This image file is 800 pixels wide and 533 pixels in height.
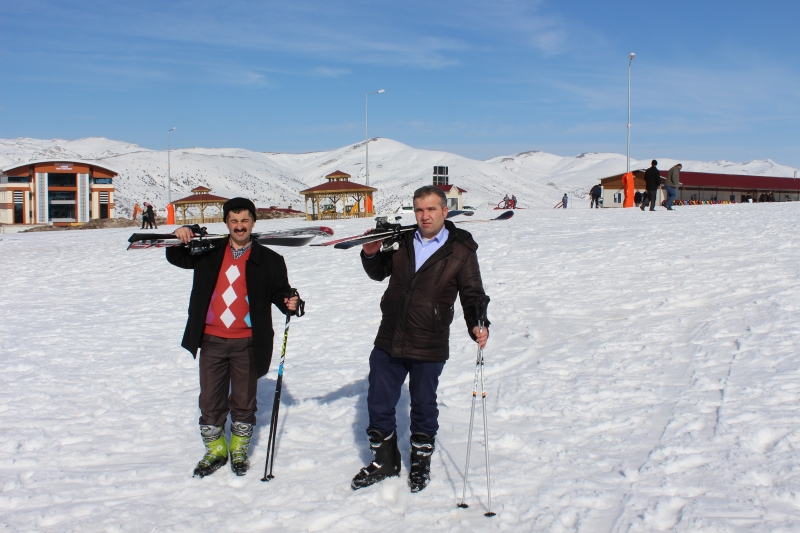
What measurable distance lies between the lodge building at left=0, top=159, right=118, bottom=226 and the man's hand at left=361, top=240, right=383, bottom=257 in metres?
52.8

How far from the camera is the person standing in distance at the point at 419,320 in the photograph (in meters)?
4.12

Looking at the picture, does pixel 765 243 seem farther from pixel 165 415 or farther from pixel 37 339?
pixel 37 339

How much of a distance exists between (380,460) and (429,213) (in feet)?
5.41

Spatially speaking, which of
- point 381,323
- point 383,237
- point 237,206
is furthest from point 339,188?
point 381,323

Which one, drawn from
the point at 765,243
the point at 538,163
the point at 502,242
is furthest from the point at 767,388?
the point at 538,163

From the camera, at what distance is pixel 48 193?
51.4 meters

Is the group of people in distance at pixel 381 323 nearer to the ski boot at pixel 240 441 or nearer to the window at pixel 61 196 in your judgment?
the ski boot at pixel 240 441

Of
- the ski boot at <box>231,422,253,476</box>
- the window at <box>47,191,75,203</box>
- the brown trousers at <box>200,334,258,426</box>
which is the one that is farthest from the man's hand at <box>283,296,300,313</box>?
the window at <box>47,191,75,203</box>

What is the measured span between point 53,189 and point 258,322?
54090mm

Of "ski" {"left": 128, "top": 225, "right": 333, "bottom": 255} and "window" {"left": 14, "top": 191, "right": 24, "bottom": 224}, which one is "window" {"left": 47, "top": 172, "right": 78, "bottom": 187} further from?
"ski" {"left": 128, "top": 225, "right": 333, "bottom": 255}

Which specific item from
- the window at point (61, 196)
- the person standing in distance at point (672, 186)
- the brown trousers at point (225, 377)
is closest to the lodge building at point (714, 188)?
the person standing in distance at point (672, 186)

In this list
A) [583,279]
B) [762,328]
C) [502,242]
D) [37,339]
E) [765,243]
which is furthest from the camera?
[502,242]

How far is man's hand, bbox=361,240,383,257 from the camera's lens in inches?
165

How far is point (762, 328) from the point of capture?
22.6 feet
